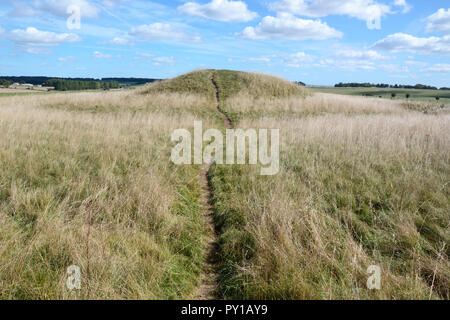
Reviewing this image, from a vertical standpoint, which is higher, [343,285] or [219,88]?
[219,88]

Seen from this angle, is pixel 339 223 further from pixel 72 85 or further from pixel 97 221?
pixel 72 85

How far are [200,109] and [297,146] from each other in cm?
1258

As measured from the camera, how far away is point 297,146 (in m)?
10.1

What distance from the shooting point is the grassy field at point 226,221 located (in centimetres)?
337

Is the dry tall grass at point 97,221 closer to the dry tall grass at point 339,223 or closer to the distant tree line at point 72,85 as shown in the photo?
the dry tall grass at point 339,223

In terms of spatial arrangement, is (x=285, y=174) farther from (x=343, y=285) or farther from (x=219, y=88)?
(x=219, y=88)

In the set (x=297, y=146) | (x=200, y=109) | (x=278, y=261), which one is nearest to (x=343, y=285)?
(x=278, y=261)

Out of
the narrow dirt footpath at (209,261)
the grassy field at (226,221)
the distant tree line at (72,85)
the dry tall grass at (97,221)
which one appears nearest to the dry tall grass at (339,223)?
the grassy field at (226,221)

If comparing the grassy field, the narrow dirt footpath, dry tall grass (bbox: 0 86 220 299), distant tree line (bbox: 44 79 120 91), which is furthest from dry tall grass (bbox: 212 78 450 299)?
distant tree line (bbox: 44 79 120 91)

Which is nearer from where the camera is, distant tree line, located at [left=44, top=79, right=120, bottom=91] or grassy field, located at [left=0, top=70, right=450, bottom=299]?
grassy field, located at [left=0, top=70, right=450, bottom=299]

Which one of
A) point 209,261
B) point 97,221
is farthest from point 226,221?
point 97,221

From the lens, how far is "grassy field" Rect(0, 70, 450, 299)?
11.0 ft

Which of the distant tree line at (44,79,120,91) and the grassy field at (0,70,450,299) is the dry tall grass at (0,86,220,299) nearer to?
the grassy field at (0,70,450,299)
